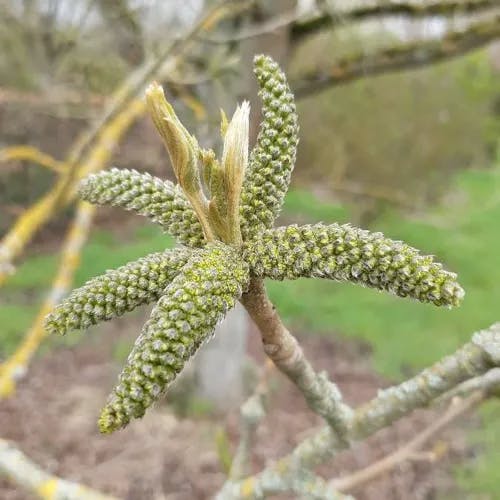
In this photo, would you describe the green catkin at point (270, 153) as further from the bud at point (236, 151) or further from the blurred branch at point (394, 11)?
the blurred branch at point (394, 11)

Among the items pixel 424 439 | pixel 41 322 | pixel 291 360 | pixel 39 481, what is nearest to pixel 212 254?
pixel 291 360

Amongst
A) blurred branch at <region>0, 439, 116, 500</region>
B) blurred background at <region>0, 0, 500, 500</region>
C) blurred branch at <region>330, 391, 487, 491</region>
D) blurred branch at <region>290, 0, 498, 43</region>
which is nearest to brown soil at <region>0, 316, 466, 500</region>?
blurred background at <region>0, 0, 500, 500</region>

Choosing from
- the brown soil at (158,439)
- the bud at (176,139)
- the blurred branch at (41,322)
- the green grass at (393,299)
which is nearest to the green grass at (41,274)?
the green grass at (393,299)

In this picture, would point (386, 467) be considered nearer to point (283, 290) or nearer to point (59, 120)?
point (283, 290)

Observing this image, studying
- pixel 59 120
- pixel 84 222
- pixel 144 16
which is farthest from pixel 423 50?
pixel 59 120

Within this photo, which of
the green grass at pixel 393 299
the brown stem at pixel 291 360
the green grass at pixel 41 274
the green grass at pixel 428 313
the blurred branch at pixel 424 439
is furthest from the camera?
the green grass at pixel 41 274

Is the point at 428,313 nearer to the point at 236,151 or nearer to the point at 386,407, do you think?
the point at 386,407
